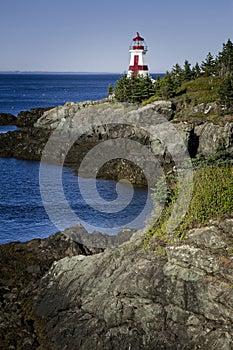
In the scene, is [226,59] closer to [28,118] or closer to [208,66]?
[208,66]

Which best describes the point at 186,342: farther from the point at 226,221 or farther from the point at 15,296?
the point at 15,296

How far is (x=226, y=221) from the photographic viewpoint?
712 inches

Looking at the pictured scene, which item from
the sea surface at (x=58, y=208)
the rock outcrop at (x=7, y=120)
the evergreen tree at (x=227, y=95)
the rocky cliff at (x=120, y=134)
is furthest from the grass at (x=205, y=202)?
the rock outcrop at (x=7, y=120)

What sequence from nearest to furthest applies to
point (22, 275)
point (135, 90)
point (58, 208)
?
point (22, 275)
point (58, 208)
point (135, 90)

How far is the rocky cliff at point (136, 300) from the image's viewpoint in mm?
16000

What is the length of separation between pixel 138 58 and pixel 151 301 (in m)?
60.1

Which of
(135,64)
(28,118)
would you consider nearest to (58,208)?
(135,64)

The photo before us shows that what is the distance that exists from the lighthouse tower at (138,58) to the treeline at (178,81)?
180 inches

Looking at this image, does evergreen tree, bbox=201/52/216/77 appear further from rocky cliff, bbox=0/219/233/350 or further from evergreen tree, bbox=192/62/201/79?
A: rocky cliff, bbox=0/219/233/350

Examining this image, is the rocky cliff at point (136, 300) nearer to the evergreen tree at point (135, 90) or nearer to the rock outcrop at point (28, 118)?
the evergreen tree at point (135, 90)

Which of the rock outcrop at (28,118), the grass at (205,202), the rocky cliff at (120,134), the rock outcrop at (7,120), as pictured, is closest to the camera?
the grass at (205,202)

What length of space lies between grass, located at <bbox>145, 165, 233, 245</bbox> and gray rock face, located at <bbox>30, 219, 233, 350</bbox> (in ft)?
1.83

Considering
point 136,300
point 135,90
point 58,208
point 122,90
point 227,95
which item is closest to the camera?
point 136,300

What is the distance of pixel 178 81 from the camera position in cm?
6556
